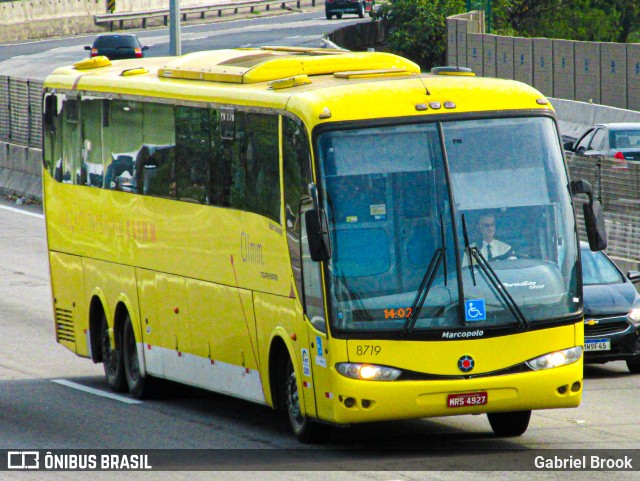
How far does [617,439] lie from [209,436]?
3.53 meters

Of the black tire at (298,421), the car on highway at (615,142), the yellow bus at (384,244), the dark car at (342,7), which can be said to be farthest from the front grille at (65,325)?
the dark car at (342,7)

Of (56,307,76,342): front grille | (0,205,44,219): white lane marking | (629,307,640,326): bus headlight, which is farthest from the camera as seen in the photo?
(0,205,44,219): white lane marking

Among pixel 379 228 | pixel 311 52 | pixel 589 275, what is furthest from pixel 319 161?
pixel 589 275

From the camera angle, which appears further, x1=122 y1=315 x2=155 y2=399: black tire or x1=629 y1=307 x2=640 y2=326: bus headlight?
x1=629 y1=307 x2=640 y2=326: bus headlight

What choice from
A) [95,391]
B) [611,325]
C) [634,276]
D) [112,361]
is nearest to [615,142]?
[634,276]


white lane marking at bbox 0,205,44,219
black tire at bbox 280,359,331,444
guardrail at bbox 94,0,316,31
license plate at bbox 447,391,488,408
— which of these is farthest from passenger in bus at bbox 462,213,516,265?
guardrail at bbox 94,0,316,31

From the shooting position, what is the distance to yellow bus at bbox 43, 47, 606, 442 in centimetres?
1178

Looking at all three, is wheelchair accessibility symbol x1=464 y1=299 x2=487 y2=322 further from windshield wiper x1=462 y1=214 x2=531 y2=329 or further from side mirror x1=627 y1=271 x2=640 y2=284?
side mirror x1=627 y1=271 x2=640 y2=284

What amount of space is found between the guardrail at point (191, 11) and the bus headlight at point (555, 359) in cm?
6682

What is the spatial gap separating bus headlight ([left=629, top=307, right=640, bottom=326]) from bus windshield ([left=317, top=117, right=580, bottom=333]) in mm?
5159

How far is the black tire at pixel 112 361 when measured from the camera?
55.3 feet

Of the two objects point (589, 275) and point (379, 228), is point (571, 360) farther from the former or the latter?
point (589, 275)

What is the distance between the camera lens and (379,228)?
11.9 meters

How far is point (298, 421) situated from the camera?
12.8 meters
